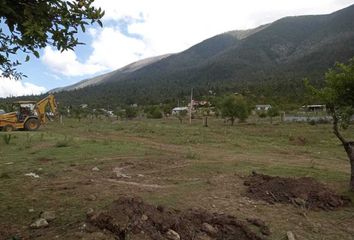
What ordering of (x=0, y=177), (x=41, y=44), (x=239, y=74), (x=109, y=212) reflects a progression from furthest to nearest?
1. (x=239, y=74)
2. (x=0, y=177)
3. (x=109, y=212)
4. (x=41, y=44)

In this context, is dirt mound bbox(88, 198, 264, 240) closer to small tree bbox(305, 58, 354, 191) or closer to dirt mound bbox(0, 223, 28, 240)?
dirt mound bbox(0, 223, 28, 240)

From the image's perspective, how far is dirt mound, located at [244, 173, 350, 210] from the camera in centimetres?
827

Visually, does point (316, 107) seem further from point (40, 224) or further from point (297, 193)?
point (40, 224)

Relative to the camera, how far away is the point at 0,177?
9617 mm

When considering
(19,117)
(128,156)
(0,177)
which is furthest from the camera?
(19,117)

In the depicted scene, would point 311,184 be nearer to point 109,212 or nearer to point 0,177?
point 109,212

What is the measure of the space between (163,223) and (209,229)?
2.48 ft

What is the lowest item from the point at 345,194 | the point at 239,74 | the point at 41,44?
the point at 345,194

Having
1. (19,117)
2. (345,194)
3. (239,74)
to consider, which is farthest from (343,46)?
(345,194)

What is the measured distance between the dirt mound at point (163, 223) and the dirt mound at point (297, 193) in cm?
202

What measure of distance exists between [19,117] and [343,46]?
483 ft

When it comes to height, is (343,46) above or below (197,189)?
above

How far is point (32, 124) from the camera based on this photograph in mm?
29594

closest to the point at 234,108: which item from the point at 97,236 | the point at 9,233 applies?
the point at 9,233
